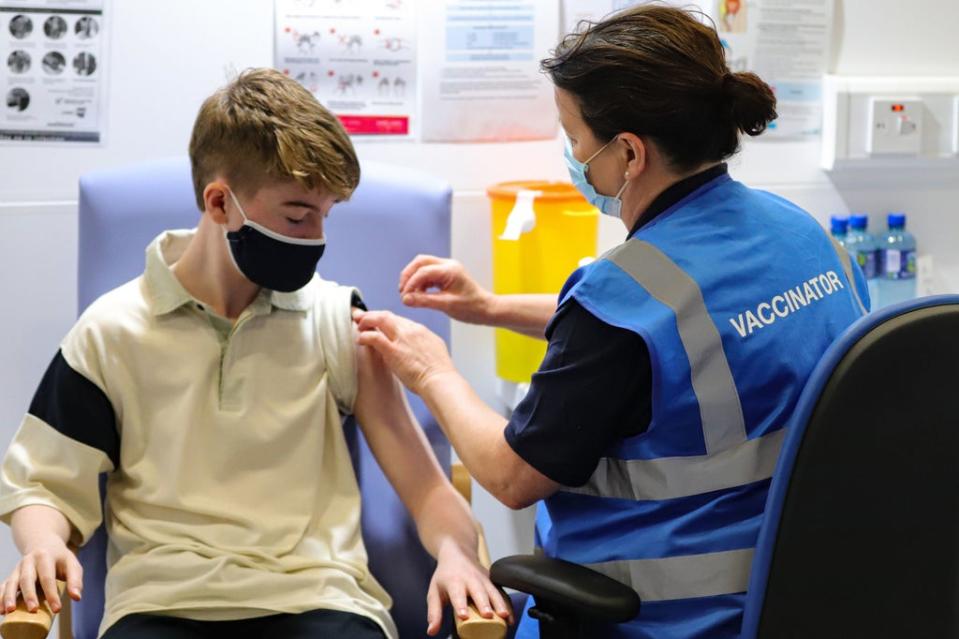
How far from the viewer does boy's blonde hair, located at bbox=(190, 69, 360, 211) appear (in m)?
1.78

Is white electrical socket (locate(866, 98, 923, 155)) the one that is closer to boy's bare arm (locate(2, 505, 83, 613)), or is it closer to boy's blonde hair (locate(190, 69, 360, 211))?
boy's blonde hair (locate(190, 69, 360, 211))

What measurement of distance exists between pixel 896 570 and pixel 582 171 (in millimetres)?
672

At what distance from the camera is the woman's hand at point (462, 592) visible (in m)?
1.61

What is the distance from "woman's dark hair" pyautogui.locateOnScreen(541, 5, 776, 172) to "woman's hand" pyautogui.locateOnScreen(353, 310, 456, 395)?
47cm

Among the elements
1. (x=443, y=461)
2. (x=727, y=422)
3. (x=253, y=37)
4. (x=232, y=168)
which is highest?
(x=253, y=37)

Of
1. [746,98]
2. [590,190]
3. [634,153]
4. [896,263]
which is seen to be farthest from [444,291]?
[896,263]

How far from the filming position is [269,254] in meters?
1.83

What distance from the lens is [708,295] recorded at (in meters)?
1.47

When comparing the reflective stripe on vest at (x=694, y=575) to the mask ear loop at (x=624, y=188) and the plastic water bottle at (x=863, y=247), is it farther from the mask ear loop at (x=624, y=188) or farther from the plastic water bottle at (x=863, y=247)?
the plastic water bottle at (x=863, y=247)

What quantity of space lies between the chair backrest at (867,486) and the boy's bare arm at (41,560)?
0.92 meters

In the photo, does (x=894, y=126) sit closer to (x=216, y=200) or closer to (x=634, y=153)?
(x=634, y=153)

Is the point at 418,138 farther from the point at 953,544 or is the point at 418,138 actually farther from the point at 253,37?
the point at 953,544

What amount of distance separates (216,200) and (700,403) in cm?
84

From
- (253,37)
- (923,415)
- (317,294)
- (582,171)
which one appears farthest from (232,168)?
(923,415)
